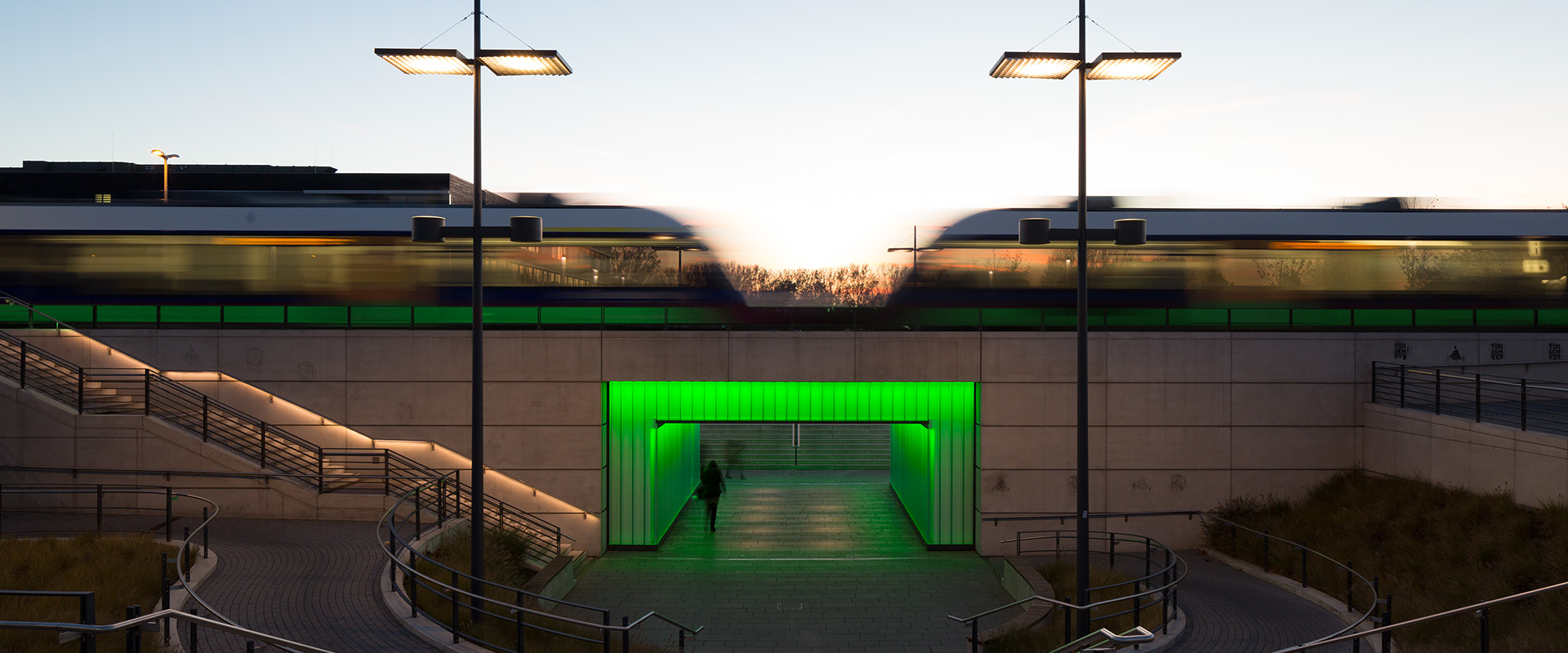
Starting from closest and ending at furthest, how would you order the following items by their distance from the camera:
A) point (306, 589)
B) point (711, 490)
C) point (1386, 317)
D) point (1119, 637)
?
point (1119, 637)
point (306, 589)
point (1386, 317)
point (711, 490)

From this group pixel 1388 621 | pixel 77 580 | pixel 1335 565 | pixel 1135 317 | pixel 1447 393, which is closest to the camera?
pixel 77 580

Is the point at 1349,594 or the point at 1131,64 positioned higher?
the point at 1131,64

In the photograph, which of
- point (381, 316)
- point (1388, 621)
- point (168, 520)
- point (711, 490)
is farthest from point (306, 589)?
point (1388, 621)

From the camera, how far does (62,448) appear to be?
13945 millimetres

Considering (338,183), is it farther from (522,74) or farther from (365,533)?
(522,74)

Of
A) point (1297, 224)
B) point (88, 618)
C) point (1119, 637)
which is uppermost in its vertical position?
point (1297, 224)

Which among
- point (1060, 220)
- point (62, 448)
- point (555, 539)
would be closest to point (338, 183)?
point (62, 448)

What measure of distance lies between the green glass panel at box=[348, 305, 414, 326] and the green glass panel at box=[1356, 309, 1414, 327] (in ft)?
59.4

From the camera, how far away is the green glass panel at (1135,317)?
51.7 feet

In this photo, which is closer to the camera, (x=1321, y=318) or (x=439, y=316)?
(x=439, y=316)

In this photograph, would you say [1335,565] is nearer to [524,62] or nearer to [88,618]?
[524,62]

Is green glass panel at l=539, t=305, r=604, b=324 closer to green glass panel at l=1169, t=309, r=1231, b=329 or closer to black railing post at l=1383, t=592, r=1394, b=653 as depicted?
green glass panel at l=1169, t=309, r=1231, b=329

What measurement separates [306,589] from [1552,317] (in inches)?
869

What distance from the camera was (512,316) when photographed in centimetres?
1559
